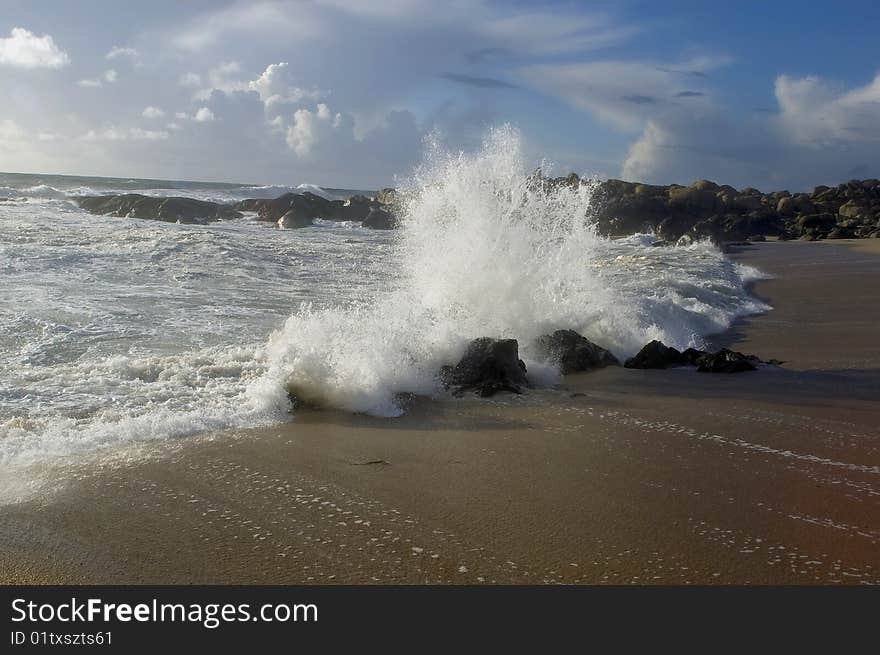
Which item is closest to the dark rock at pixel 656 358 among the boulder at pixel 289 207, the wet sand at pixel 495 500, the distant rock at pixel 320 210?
the wet sand at pixel 495 500

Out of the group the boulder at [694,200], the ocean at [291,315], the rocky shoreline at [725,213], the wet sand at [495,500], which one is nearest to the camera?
the wet sand at [495,500]

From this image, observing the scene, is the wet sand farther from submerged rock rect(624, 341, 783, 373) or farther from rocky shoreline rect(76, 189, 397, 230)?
rocky shoreline rect(76, 189, 397, 230)

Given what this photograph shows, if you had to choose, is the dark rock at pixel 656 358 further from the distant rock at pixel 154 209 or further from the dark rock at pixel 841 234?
the dark rock at pixel 841 234

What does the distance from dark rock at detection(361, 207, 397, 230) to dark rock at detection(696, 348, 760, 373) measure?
31711 mm

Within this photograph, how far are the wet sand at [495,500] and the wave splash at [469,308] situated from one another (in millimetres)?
572

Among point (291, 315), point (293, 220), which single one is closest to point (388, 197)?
point (293, 220)

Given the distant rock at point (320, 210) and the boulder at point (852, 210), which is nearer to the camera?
the distant rock at point (320, 210)

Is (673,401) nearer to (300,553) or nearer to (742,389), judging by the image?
(742,389)

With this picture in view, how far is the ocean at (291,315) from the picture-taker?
6090 mm

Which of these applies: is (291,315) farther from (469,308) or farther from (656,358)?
(656,358)

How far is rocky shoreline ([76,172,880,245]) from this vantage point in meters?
35.1

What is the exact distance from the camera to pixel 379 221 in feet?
131

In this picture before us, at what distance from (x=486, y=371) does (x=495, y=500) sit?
2.97 m
